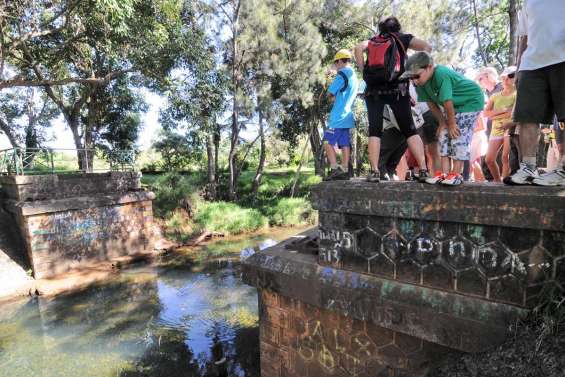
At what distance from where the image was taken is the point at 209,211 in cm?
1341

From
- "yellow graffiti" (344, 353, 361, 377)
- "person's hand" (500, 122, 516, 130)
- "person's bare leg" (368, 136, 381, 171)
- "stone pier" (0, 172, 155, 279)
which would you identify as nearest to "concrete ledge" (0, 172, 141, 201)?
"stone pier" (0, 172, 155, 279)

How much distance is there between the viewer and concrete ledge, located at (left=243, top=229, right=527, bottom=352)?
1.86m

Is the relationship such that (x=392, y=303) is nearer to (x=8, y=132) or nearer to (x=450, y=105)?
(x=450, y=105)

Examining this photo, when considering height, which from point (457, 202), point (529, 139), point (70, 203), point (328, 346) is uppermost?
point (529, 139)

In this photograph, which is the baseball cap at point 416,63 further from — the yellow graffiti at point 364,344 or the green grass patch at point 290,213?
the green grass patch at point 290,213

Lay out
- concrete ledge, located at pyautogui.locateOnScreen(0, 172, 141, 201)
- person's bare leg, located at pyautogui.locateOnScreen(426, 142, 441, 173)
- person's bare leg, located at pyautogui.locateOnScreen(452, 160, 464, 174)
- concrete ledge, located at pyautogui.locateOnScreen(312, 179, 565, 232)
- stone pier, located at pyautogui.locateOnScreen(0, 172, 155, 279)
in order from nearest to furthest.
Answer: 1. concrete ledge, located at pyautogui.locateOnScreen(312, 179, 565, 232)
2. person's bare leg, located at pyautogui.locateOnScreen(452, 160, 464, 174)
3. person's bare leg, located at pyautogui.locateOnScreen(426, 142, 441, 173)
4. stone pier, located at pyautogui.locateOnScreen(0, 172, 155, 279)
5. concrete ledge, located at pyautogui.locateOnScreen(0, 172, 141, 201)

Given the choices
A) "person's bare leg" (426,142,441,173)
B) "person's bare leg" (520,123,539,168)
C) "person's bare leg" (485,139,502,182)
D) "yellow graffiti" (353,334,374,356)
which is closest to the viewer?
"person's bare leg" (520,123,539,168)

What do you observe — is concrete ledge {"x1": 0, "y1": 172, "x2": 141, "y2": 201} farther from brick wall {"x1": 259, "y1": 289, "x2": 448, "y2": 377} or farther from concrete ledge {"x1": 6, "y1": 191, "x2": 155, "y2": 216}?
brick wall {"x1": 259, "y1": 289, "x2": 448, "y2": 377}

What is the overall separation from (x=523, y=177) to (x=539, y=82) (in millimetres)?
655

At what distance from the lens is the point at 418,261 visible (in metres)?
2.18

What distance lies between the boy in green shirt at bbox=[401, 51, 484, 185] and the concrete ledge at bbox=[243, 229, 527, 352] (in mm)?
1371

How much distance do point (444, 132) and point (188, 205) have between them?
11734mm

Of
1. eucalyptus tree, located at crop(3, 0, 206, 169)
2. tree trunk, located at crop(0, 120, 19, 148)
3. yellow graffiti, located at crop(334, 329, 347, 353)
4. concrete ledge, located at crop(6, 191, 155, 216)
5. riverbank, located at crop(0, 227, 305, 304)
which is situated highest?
eucalyptus tree, located at crop(3, 0, 206, 169)

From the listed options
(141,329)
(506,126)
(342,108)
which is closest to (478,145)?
(506,126)
